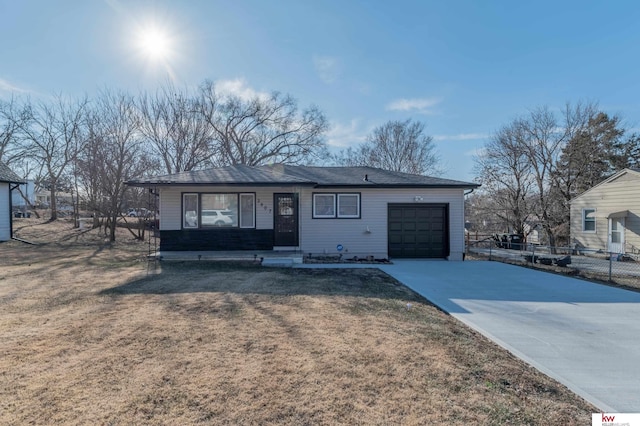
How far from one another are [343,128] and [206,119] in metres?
10.8

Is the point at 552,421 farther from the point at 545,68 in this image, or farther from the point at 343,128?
the point at 343,128

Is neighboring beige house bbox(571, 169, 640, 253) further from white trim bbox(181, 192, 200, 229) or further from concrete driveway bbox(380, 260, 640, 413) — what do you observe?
white trim bbox(181, 192, 200, 229)

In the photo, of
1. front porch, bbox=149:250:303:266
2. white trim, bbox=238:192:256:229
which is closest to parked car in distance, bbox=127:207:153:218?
front porch, bbox=149:250:303:266

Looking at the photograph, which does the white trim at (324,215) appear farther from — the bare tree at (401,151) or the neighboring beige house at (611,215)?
the bare tree at (401,151)

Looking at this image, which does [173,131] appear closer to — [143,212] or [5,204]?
[143,212]

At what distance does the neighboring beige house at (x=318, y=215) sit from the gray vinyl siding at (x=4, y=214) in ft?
A: 35.0

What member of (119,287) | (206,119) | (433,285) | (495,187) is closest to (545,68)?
(495,187)

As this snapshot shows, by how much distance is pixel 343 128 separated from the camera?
2534 cm

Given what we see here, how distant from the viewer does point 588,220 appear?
1645cm

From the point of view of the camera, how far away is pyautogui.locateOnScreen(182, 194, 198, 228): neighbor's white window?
10.6 metres

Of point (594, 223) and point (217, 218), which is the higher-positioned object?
point (217, 218)

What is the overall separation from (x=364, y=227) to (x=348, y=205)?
989 millimetres

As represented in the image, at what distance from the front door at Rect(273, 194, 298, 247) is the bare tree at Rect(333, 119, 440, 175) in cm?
1847

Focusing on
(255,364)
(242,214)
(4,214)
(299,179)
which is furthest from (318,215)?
(4,214)
